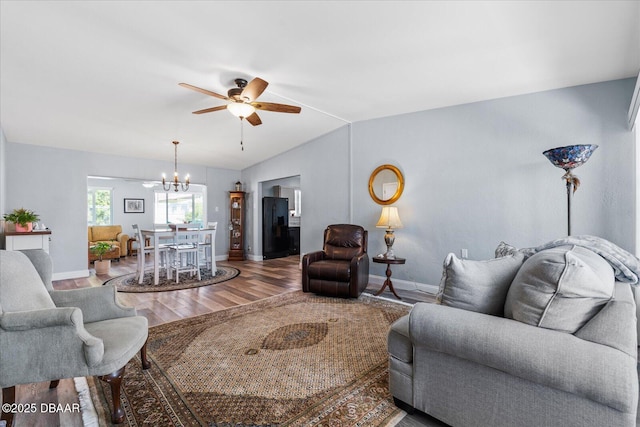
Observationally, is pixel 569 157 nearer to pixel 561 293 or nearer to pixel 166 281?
pixel 561 293

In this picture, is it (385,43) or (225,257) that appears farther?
(225,257)

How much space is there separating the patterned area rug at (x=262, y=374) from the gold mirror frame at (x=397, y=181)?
1847mm

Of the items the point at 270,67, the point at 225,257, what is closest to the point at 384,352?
the point at 270,67

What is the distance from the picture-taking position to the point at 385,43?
2.48 meters

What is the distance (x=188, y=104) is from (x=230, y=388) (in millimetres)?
3361

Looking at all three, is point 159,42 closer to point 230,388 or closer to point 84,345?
point 84,345

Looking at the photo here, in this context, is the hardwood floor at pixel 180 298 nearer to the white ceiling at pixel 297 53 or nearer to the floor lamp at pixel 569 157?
the floor lamp at pixel 569 157

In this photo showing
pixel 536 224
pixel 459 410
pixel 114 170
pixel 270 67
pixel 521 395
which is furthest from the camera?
pixel 114 170

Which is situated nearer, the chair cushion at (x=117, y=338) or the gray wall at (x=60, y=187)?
the chair cushion at (x=117, y=338)

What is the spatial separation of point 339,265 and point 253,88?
7.78 feet

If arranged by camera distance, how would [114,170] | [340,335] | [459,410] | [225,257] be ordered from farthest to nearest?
[225,257] < [114,170] < [340,335] < [459,410]

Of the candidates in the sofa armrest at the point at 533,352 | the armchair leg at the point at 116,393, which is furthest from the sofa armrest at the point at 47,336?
the sofa armrest at the point at 533,352

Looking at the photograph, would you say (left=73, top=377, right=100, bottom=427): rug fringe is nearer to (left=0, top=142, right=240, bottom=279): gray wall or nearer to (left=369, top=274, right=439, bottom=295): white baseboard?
(left=369, top=274, right=439, bottom=295): white baseboard

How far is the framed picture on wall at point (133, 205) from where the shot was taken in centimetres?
880
